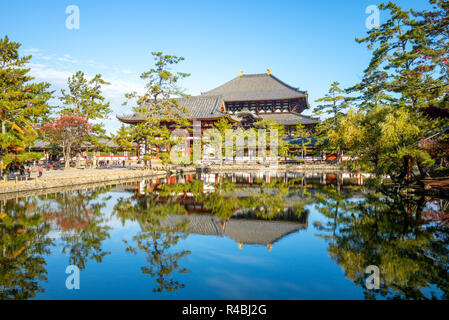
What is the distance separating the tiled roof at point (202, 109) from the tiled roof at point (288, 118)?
1113cm

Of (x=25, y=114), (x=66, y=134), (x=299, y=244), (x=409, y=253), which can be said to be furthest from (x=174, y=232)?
(x=66, y=134)

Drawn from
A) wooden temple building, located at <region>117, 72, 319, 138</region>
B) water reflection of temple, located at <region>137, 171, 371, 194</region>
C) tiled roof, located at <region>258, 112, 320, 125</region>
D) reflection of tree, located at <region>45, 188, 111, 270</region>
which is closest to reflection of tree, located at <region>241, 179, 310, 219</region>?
water reflection of temple, located at <region>137, 171, 371, 194</region>

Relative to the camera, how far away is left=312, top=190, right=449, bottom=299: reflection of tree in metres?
5.50

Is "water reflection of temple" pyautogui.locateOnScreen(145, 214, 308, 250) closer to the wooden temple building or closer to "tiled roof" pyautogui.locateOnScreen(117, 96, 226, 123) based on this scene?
"tiled roof" pyautogui.locateOnScreen(117, 96, 226, 123)

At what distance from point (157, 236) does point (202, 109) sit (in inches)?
1389

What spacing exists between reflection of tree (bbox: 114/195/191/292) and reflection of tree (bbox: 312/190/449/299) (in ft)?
12.8

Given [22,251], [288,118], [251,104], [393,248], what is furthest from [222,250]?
[251,104]

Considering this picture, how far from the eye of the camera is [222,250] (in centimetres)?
791

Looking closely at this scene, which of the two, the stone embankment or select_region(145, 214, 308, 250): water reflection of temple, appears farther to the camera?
the stone embankment

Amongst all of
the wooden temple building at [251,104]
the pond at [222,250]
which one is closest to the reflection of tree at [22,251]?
the pond at [222,250]

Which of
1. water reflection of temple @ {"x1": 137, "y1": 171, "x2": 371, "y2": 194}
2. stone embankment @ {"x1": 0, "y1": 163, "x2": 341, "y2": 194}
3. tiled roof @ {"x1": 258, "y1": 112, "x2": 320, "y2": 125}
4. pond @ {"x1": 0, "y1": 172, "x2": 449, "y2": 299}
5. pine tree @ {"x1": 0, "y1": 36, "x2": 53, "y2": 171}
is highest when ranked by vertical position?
tiled roof @ {"x1": 258, "y1": 112, "x2": 320, "y2": 125}

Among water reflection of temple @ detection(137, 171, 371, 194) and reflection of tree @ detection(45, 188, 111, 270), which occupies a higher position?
water reflection of temple @ detection(137, 171, 371, 194)

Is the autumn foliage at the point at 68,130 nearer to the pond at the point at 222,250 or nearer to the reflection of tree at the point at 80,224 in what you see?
the reflection of tree at the point at 80,224

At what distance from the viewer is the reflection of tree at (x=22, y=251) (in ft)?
17.7
